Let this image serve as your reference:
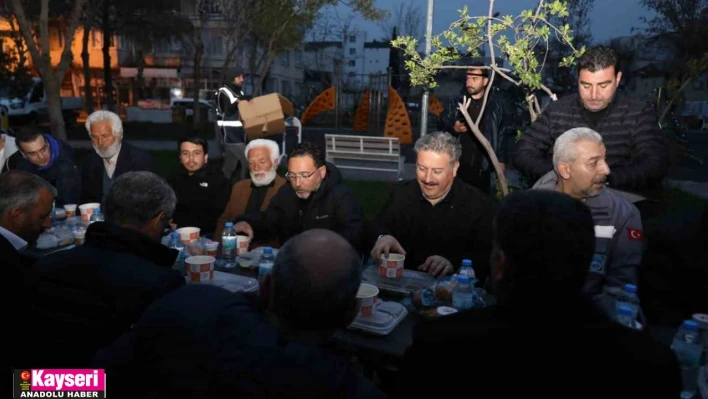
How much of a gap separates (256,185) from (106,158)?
5.17ft

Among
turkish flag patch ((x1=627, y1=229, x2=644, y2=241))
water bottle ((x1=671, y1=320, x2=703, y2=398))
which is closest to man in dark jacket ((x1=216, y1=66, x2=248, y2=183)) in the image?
turkish flag patch ((x1=627, y1=229, x2=644, y2=241))

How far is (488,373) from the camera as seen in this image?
1330 mm

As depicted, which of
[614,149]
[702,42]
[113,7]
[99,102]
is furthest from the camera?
[99,102]

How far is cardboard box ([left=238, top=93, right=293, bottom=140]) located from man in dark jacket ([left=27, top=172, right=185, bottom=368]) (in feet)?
19.0

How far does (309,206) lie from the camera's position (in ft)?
13.3

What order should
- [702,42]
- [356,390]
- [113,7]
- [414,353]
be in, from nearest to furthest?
1. [414,353]
2. [356,390]
3. [702,42]
4. [113,7]

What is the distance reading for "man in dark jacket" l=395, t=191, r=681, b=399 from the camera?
4.19 feet

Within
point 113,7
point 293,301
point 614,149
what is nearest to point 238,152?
point 614,149

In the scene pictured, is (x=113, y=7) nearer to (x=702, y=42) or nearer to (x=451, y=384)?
(x=702, y=42)

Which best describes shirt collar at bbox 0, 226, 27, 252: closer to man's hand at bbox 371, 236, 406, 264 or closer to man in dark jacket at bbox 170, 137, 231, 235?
man's hand at bbox 371, 236, 406, 264

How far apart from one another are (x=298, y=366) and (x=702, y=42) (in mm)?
15952

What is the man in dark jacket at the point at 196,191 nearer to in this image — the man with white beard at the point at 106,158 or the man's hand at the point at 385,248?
the man with white beard at the point at 106,158

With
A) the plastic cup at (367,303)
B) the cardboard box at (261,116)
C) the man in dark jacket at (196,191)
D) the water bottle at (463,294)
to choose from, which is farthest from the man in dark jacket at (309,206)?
the cardboard box at (261,116)

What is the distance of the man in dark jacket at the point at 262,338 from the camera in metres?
1.46
